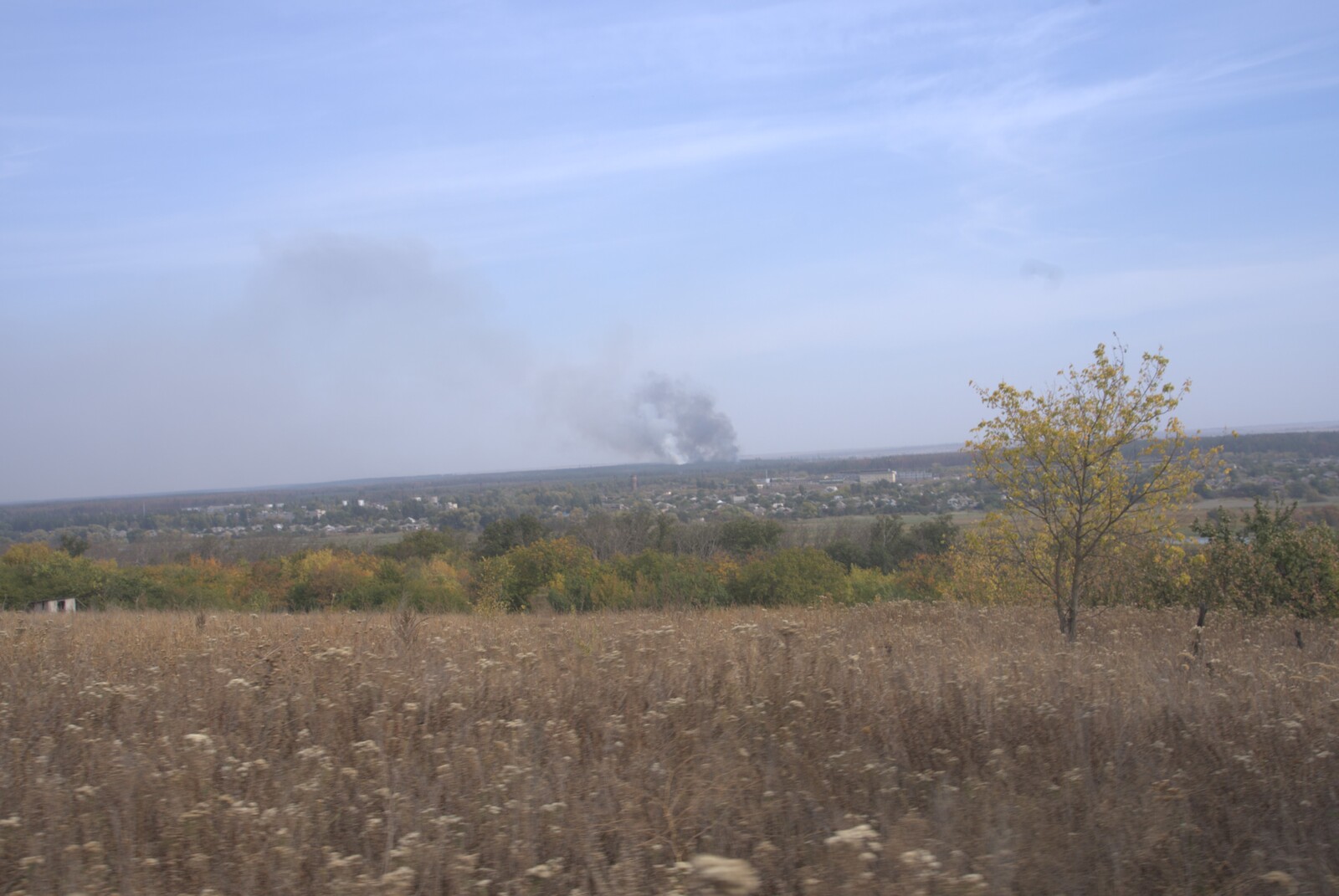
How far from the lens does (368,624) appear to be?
27.5ft

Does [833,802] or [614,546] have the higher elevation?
[833,802]

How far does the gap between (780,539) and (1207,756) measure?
136 ft

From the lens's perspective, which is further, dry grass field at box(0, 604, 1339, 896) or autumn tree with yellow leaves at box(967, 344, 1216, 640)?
autumn tree with yellow leaves at box(967, 344, 1216, 640)

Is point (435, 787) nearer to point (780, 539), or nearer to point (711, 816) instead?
point (711, 816)

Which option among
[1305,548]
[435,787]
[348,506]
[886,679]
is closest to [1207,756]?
[886,679]

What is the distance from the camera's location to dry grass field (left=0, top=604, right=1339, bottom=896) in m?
2.86

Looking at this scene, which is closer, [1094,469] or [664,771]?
[664,771]

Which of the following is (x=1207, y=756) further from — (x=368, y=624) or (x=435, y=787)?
(x=368, y=624)

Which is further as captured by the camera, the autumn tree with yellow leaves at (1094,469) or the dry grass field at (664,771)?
the autumn tree with yellow leaves at (1094,469)

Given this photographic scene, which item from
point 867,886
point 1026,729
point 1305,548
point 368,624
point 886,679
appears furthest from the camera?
point 1305,548

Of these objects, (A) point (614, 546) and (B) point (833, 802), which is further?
(A) point (614, 546)

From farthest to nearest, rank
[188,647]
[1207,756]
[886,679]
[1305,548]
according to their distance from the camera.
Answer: [1305,548], [188,647], [886,679], [1207,756]

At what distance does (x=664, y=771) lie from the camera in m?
3.68

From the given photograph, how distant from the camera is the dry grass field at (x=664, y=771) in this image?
2.86 metres
